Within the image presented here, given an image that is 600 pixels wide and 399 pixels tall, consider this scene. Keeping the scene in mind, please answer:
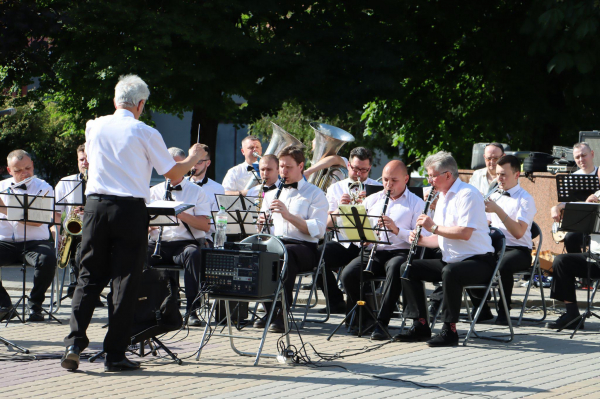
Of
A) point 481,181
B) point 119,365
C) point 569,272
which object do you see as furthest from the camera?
point 481,181

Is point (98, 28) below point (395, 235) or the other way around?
the other way around

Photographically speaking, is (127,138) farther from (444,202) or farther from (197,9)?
(197,9)

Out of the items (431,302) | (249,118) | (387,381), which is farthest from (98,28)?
(387,381)

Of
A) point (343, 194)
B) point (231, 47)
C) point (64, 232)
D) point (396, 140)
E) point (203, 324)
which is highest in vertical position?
point (231, 47)

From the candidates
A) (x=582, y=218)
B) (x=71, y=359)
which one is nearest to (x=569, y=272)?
(x=582, y=218)

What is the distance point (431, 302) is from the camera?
898 cm

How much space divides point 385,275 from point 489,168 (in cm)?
260

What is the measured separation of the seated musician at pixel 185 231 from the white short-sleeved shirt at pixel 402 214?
174cm

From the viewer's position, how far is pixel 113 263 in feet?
18.9

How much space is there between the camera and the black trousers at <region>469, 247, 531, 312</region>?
313 inches

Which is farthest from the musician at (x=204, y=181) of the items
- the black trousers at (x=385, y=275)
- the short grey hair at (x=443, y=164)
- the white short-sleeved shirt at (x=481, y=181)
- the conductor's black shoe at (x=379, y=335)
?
the white short-sleeved shirt at (x=481, y=181)

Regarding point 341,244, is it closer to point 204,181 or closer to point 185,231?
point 185,231

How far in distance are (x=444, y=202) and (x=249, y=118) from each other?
9.04m

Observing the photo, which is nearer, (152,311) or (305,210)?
(152,311)
